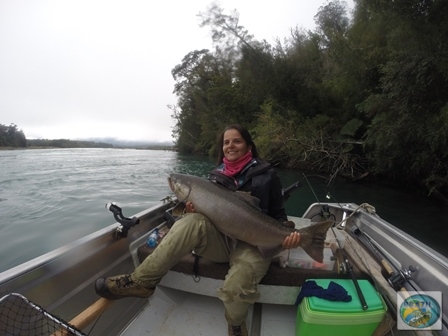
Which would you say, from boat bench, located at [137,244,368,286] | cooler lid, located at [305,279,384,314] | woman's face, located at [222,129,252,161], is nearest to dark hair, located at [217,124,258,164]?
woman's face, located at [222,129,252,161]

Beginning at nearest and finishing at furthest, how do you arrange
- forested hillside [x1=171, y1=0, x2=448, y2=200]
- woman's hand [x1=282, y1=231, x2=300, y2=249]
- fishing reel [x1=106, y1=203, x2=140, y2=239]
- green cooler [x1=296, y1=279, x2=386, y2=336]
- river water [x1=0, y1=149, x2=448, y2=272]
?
1. green cooler [x1=296, y1=279, x2=386, y2=336]
2. woman's hand [x1=282, y1=231, x2=300, y2=249]
3. fishing reel [x1=106, y1=203, x2=140, y2=239]
4. river water [x1=0, y1=149, x2=448, y2=272]
5. forested hillside [x1=171, y1=0, x2=448, y2=200]

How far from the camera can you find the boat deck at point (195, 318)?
2.05 m

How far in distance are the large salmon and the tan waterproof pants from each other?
9 cm

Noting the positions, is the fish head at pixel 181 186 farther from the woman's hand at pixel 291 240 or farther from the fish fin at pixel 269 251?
the woman's hand at pixel 291 240

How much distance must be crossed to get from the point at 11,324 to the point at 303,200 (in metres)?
8.52

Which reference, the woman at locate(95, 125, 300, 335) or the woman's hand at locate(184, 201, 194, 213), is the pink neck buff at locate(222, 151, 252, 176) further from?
the woman's hand at locate(184, 201, 194, 213)

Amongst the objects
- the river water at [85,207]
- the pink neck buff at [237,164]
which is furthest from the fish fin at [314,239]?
the river water at [85,207]

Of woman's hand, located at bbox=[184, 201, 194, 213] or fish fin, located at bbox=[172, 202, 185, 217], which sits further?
fish fin, located at bbox=[172, 202, 185, 217]

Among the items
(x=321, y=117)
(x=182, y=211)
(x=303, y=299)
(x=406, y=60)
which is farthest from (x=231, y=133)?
(x=321, y=117)

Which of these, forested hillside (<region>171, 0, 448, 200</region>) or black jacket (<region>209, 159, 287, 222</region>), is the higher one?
forested hillside (<region>171, 0, 448, 200</region>)

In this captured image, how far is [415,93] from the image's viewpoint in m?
7.03

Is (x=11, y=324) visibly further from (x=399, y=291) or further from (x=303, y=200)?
(x=303, y=200)

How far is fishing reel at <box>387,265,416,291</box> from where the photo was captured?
1836 millimetres

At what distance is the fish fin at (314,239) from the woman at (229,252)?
73 millimetres
